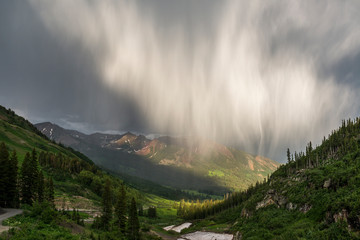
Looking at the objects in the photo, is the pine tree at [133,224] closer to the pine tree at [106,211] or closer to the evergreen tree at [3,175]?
the pine tree at [106,211]

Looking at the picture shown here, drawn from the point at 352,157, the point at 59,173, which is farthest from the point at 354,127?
the point at 59,173

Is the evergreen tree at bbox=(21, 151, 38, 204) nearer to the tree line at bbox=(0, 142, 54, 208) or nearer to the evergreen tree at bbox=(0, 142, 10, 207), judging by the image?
the tree line at bbox=(0, 142, 54, 208)

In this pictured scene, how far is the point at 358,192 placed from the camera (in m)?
32.4

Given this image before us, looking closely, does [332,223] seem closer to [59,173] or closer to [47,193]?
[47,193]

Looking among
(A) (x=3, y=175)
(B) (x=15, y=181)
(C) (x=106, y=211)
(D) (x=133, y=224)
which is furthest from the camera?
(C) (x=106, y=211)

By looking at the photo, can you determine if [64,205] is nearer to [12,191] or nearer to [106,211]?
[106,211]

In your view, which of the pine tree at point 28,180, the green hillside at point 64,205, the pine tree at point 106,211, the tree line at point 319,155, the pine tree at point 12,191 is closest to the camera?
the green hillside at point 64,205

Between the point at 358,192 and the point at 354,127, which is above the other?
the point at 354,127

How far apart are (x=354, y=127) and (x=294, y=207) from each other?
105070 mm

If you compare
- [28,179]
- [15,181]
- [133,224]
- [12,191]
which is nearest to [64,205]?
[28,179]

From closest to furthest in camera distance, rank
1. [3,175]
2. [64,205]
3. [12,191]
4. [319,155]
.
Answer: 1. [12,191]
2. [3,175]
3. [64,205]
4. [319,155]

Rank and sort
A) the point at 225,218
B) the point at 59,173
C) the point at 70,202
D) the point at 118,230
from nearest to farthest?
1. the point at 118,230
2. the point at 70,202
3. the point at 225,218
4. the point at 59,173

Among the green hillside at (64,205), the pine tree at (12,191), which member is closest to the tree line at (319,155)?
the green hillside at (64,205)

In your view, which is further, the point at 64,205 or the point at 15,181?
the point at 64,205
